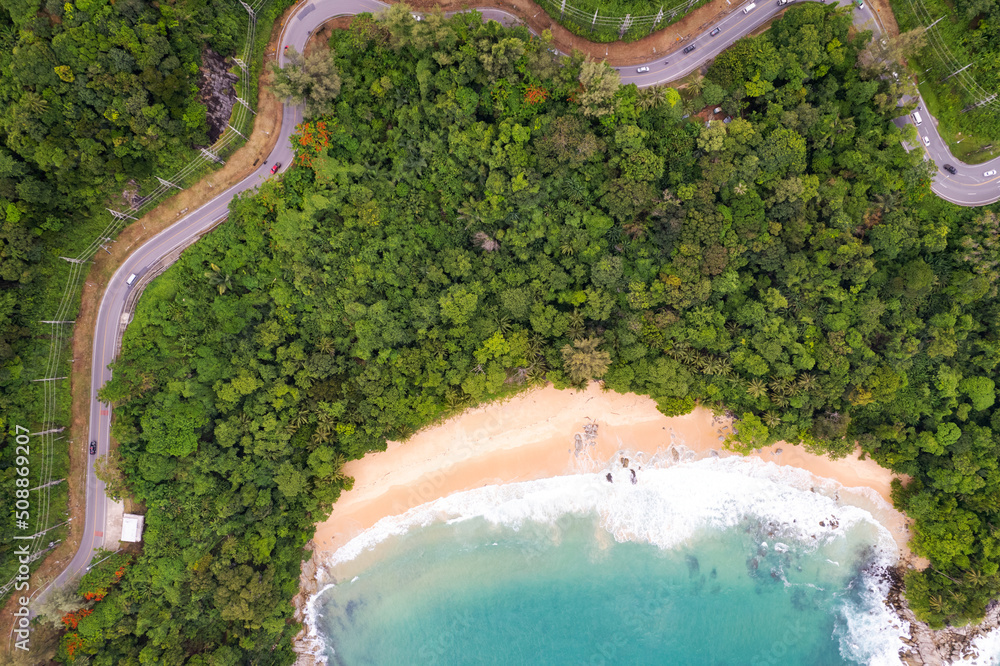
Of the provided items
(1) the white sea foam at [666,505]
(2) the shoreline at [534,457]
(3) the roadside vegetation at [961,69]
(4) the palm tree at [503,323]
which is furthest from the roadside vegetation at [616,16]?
(1) the white sea foam at [666,505]

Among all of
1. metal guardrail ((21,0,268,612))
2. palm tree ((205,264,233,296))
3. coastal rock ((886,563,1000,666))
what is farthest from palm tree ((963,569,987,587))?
metal guardrail ((21,0,268,612))

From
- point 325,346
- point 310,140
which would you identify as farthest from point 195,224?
point 325,346

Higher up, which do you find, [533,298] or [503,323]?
[533,298]

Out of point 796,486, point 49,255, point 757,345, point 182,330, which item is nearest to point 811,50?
point 757,345

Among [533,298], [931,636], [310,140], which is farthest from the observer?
[931,636]

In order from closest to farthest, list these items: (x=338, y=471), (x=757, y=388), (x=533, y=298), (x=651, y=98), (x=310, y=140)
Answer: (x=651, y=98) < (x=310, y=140) < (x=533, y=298) < (x=757, y=388) < (x=338, y=471)

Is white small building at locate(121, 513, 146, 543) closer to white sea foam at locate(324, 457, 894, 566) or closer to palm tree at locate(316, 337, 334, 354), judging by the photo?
white sea foam at locate(324, 457, 894, 566)

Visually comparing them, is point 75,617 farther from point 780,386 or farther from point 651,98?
point 780,386
